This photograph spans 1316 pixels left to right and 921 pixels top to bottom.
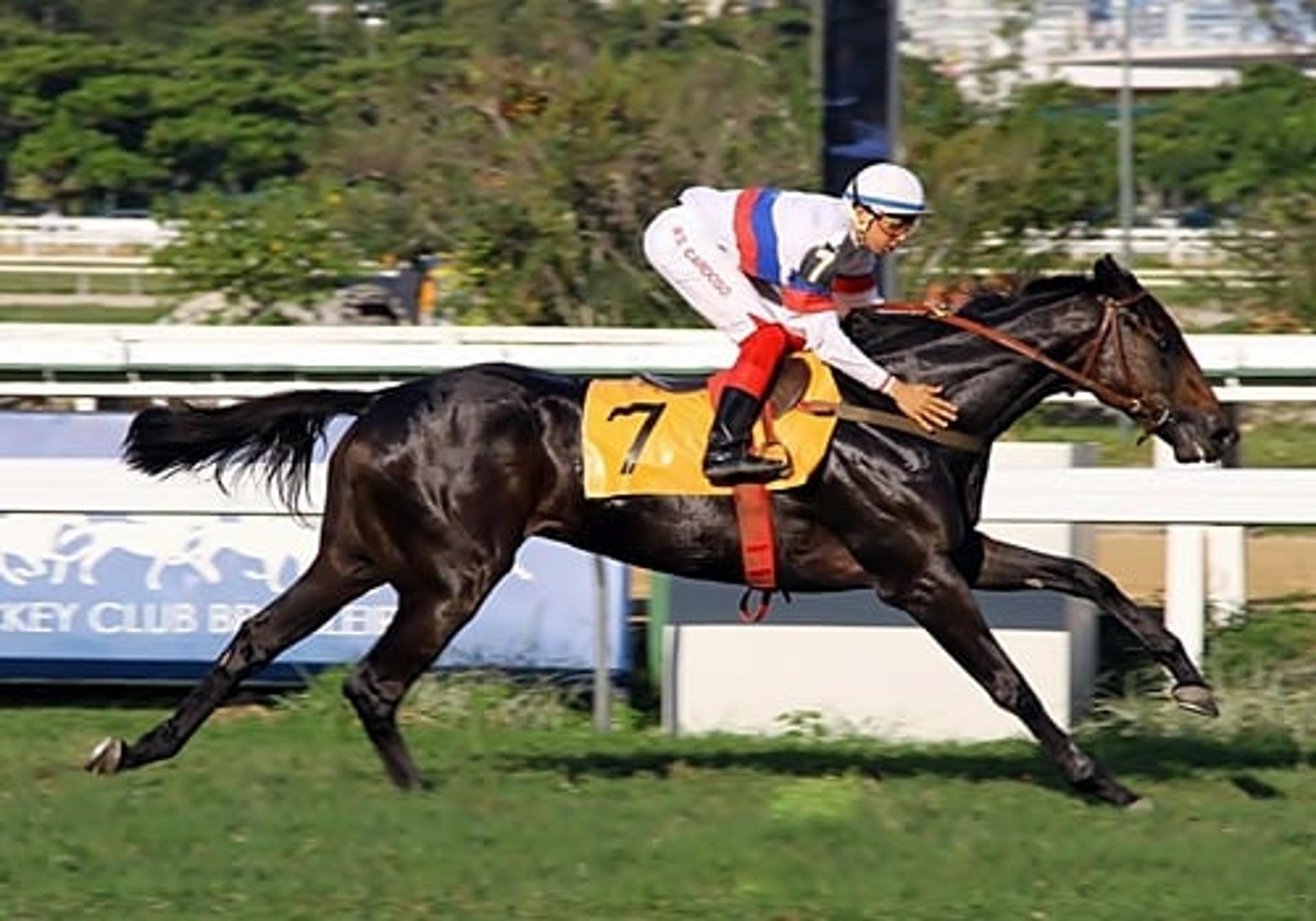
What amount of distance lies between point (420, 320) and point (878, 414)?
12.0 m

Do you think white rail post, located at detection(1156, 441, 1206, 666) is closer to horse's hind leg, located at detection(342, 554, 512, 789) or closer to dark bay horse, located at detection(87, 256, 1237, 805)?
dark bay horse, located at detection(87, 256, 1237, 805)

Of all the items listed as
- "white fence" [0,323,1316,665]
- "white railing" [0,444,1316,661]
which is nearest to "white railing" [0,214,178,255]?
"white fence" [0,323,1316,665]

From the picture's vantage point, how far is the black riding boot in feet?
23.0

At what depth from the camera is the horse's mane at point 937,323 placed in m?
7.29

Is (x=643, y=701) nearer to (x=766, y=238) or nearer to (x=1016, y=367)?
(x=1016, y=367)

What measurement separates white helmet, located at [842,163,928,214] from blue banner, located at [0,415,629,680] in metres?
2.06

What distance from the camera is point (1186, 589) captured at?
339 inches

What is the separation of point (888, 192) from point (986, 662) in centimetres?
121

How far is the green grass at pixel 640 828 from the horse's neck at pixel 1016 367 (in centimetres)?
98

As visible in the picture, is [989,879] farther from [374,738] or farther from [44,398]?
[44,398]

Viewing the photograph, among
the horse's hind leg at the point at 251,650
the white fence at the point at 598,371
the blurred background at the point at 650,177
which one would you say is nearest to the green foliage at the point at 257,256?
the blurred background at the point at 650,177

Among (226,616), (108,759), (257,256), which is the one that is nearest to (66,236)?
(257,256)

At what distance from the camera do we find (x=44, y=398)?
10000mm

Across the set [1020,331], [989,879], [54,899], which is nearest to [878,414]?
[1020,331]
